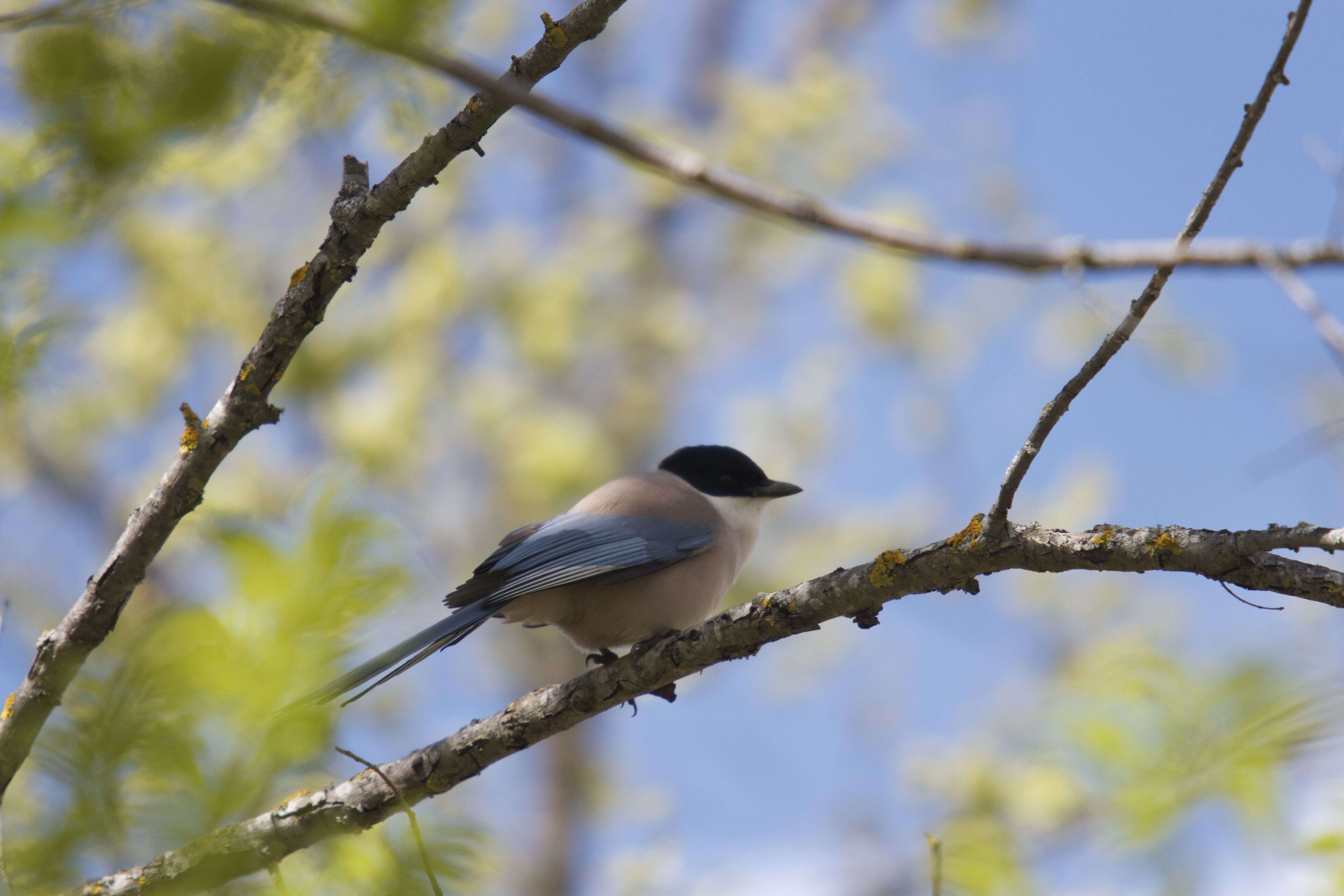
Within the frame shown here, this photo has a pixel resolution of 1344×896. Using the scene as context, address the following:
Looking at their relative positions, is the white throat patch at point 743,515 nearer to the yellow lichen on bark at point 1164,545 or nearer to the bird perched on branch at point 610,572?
the bird perched on branch at point 610,572

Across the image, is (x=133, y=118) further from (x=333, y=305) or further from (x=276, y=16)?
(x=333, y=305)

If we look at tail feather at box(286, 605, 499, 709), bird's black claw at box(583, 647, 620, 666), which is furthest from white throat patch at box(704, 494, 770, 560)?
tail feather at box(286, 605, 499, 709)

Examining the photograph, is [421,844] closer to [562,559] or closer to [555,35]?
[555,35]

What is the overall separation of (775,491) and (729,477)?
289mm

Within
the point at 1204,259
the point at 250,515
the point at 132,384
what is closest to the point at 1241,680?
the point at 1204,259

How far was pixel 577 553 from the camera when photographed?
4055mm

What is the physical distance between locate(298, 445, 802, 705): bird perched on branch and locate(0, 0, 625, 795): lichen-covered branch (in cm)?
104

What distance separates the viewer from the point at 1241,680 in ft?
5.60

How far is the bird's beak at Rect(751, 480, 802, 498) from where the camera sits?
5121mm

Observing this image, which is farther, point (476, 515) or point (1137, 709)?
point (476, 515)

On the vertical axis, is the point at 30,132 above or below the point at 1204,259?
above

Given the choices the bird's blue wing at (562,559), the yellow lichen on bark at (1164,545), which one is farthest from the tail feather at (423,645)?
the yellow lichen on bark at (1164,545)

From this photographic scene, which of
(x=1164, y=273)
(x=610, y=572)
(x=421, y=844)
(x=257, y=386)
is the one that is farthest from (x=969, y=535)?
(x=610, y=572)

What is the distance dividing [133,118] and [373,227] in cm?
69
